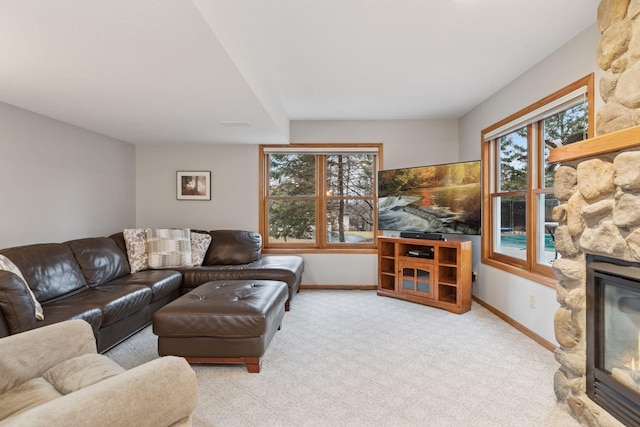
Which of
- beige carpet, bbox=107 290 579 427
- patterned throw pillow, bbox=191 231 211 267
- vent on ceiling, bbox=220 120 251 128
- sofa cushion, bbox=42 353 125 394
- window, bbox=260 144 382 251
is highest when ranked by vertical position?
vent on ceiling, bbox=220 120 251 128

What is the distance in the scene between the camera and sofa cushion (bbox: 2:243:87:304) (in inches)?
103

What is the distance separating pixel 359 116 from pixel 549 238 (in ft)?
8.84

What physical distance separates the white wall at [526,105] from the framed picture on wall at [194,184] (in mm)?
3618

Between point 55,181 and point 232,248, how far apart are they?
1.97 metres

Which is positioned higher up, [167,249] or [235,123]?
[235,123]

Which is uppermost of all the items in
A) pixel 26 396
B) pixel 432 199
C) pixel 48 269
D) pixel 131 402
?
pixel 432 199

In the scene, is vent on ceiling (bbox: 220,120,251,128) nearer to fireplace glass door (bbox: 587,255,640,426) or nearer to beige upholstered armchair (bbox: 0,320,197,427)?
beige upholstered armchair (bbox: 0,320,197,427)

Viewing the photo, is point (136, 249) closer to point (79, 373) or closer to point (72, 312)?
point (72, 312)

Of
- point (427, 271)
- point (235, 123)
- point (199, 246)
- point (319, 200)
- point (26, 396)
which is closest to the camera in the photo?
point (26, 396)

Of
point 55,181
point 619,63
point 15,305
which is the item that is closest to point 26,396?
point 15,305

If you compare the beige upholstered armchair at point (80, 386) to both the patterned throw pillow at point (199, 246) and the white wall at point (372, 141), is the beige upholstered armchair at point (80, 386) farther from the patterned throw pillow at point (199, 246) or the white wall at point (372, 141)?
the white wall at point (372, 141)

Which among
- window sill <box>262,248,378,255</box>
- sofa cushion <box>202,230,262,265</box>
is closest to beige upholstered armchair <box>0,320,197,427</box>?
sofa cushion <box>202,230,262,265</box>

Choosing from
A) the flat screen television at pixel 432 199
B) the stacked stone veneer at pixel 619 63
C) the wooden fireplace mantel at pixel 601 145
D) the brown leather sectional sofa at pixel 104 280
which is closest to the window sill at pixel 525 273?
the flat screen television at pixel 432 199

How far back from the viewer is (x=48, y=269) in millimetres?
2779
